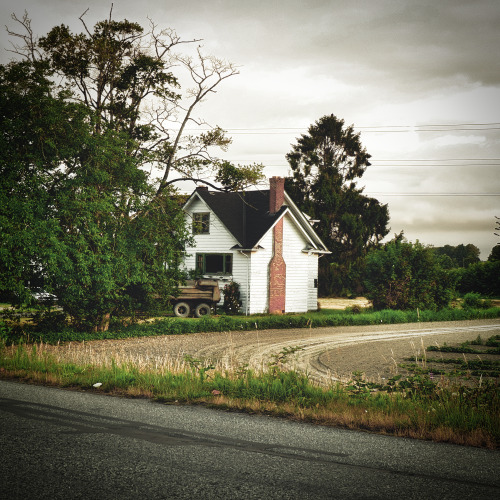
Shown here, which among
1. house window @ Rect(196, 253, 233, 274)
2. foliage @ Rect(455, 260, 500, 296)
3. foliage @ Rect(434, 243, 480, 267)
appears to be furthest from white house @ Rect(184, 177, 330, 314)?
foliage @ Rect(434, 243, 480, 267)

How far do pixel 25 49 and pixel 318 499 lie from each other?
68.3 feet

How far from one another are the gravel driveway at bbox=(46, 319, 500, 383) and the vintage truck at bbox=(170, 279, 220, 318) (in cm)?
592

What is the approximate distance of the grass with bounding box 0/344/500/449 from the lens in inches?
281

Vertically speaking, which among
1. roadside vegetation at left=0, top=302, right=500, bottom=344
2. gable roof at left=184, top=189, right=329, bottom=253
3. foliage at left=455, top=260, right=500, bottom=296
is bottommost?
roadside vegetation at left=0, top=302, right=500, bottom=344

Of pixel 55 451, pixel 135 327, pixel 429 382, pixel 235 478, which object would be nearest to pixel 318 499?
pixel 235 478

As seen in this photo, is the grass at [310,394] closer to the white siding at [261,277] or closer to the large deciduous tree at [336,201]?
the white siding at [261,277]

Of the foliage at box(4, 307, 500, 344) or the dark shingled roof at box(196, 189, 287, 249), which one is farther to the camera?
the dark shingled roof at box(196, 189, 287, 249)

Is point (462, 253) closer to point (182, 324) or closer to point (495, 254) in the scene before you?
point (495, 254)

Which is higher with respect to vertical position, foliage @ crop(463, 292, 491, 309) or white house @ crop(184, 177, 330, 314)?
white house @ crop(184, 177, 330, 314)

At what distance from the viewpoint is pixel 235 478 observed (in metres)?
5.21

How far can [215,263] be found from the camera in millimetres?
31797

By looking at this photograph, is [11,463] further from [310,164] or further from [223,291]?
[310,164]

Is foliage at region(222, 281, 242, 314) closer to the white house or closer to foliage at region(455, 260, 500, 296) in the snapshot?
the white house

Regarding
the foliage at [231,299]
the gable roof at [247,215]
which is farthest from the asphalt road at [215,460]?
the gable roof at [247,215]
